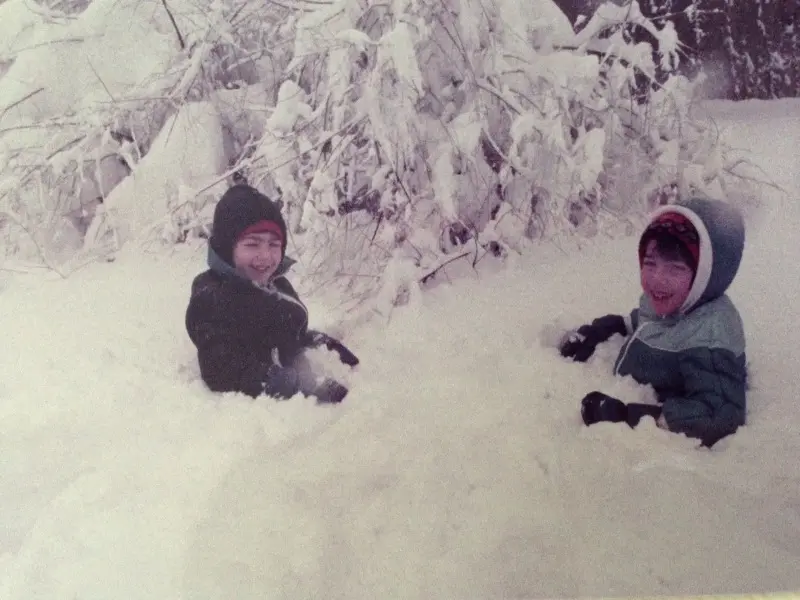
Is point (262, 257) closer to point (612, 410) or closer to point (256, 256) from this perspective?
point (256, 256)

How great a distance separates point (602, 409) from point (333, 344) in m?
0.44

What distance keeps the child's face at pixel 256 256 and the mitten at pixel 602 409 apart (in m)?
0.54

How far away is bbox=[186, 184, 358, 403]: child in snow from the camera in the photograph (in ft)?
3.13

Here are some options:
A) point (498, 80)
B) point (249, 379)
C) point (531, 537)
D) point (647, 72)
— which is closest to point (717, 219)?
point (647, 72)

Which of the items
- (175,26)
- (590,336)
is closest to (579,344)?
(590,336)

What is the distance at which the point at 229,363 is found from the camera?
37.4 inches

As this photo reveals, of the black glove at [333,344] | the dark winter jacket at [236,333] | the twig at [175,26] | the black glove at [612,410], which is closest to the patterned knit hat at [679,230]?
the black glove at [612,410]

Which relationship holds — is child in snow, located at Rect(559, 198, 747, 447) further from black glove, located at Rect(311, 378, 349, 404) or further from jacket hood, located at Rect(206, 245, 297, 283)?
jacket hood, located at Rect(206, 245, 297, 283)

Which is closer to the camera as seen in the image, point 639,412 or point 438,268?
point 639,412

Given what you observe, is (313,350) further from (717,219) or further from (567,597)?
(717,219)

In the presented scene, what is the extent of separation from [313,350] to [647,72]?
29.3 inches

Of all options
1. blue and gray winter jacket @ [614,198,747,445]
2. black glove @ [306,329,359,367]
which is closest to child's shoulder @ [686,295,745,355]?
blue and gray winter jacket @ [614,198,747,445]

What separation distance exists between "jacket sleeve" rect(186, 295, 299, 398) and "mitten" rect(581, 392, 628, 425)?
47 centimetres

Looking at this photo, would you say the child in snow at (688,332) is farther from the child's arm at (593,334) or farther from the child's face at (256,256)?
the child's face at (256,256)
